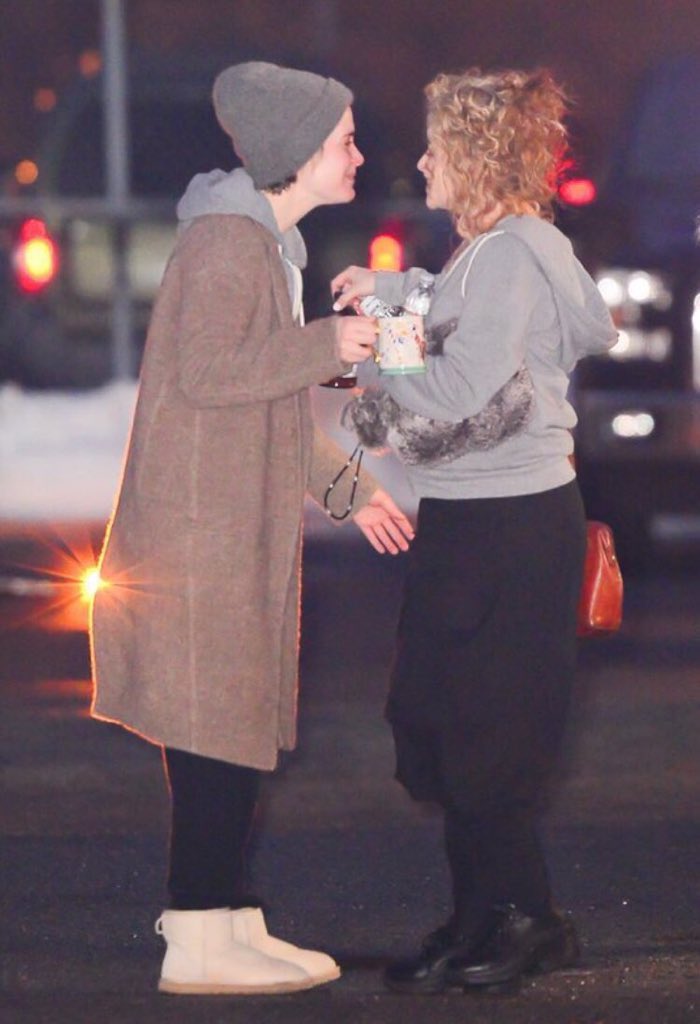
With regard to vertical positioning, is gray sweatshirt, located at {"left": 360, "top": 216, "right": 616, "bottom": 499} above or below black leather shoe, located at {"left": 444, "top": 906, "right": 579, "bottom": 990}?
above

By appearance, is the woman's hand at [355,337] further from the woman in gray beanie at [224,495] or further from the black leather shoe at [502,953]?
the black leather shoe at [502,953]

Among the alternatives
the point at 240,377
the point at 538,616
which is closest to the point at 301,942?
the point at 538,616

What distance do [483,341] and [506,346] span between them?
0.04 m

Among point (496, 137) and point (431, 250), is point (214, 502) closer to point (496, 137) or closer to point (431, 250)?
point (496, 137)

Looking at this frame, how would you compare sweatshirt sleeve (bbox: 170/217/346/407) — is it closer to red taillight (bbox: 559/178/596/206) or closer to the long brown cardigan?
the long brown cardigan

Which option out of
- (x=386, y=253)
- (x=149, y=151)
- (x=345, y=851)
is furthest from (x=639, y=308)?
(x=149, y=151)

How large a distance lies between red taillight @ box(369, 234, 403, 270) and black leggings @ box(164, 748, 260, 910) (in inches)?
458

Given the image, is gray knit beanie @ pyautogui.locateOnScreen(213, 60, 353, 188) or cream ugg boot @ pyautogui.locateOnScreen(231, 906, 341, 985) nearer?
gray knit beanie @ pyautogui.locateOnScreen(213, 60, 353, 188)

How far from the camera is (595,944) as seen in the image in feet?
17.0

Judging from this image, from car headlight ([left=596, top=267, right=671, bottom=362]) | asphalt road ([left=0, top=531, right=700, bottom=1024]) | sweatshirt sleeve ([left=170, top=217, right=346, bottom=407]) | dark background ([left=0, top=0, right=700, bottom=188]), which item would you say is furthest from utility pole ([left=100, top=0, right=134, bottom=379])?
sweatshirt sleeve ([left=170, top=217, right=346, bottom=407])

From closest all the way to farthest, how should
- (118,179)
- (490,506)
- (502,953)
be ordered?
(490,506)
(502,953)
(118,179)

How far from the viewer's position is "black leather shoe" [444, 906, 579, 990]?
471 cm

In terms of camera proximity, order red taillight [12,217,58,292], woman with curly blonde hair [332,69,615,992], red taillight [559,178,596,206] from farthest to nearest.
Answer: red taillight [12,217,58,292], red taillight [559,178,596,206], woman with curly blonde hair [332,69,615,992]

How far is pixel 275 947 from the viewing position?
479 centimetres
